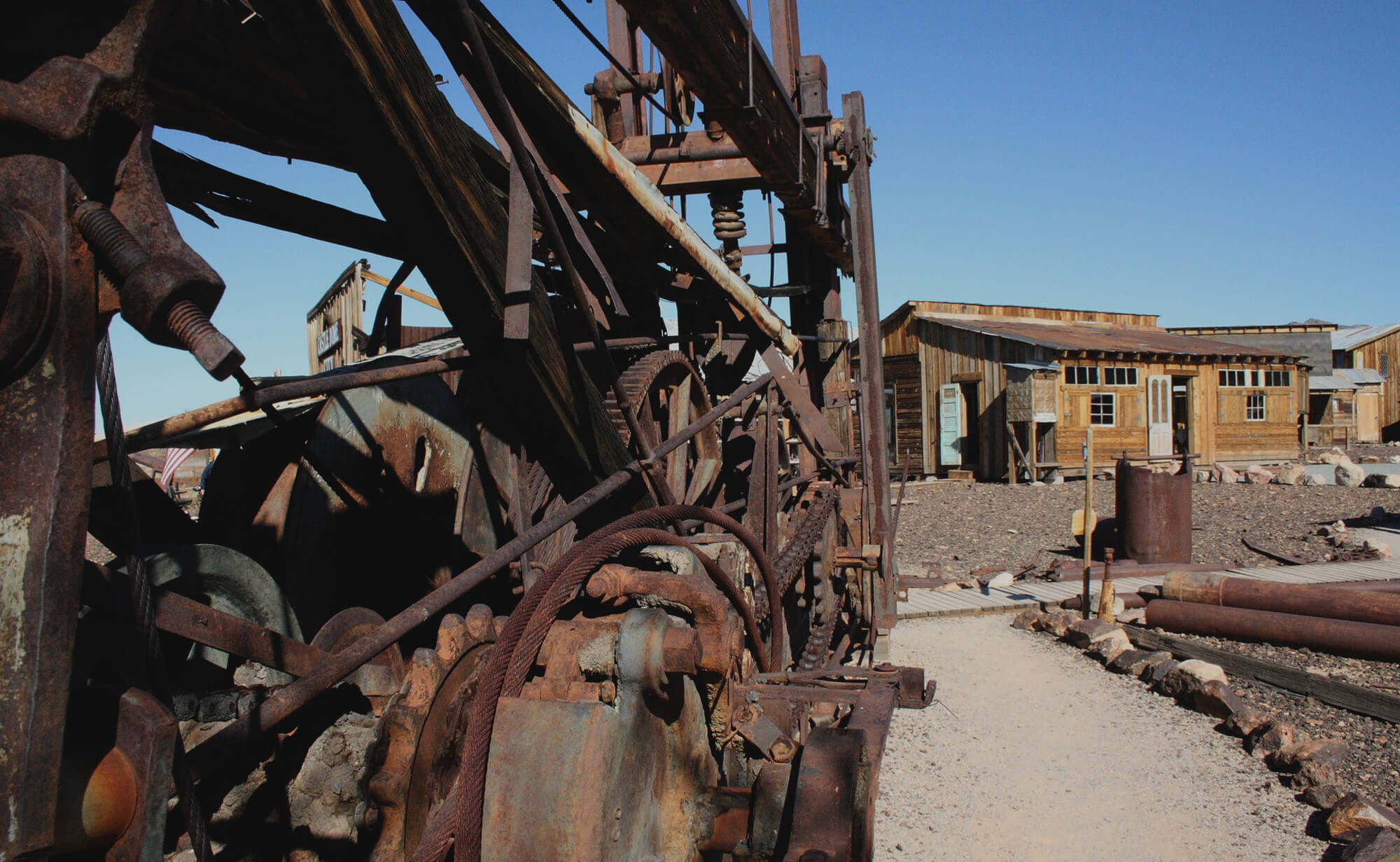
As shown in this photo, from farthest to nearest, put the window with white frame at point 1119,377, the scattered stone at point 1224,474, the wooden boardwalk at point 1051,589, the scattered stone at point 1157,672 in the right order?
1. the window with white frame at point 1119,377
2. the scattered stone at point 1224,474
3. the wooden boardwalk at point 1051,589
4. the scattered stone at point 1157,672

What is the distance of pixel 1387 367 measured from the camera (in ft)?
128

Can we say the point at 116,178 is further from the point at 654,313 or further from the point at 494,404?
the point at 654,313

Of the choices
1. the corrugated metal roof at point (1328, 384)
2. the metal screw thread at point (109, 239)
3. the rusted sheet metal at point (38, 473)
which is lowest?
the rusted sheet metal at point (38, 473)

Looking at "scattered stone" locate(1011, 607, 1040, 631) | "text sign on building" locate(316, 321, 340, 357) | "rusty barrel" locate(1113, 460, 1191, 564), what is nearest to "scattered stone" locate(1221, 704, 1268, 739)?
"scattered stone" locate(1011, 607, 1040, 631)

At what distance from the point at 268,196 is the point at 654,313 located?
254cm

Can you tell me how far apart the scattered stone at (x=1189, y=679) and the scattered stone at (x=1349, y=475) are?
16.2 metres

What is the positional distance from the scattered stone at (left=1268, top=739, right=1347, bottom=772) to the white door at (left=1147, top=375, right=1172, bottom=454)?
21168 millimetres

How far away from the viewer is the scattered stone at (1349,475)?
19.2m

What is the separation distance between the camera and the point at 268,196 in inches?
114

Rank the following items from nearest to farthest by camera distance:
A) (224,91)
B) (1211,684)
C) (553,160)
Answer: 1. (224,91)
2. (553,160)
3. (1211,684)

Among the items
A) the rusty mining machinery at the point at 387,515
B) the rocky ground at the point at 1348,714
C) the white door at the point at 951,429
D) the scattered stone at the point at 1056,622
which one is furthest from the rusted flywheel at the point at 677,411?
the white door at the point at 951,429

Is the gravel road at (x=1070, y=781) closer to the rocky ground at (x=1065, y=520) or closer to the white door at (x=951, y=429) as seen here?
the rocky ground at (x=1065, y=520)

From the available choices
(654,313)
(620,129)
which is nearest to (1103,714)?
(654,313)

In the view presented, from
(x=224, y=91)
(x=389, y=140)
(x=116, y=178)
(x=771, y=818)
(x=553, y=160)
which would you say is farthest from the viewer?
(x=553, y=160)
